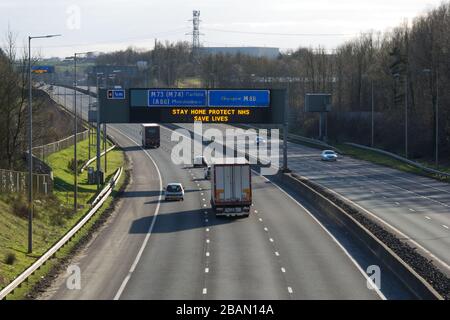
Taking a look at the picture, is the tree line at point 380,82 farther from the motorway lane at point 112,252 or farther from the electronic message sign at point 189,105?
the motorway lane at point 112,252

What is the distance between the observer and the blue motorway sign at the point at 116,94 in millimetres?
72375

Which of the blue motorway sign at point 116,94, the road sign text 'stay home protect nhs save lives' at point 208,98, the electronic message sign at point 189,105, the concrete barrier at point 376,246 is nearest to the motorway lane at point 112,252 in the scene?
the electronic message sign at point 189,105

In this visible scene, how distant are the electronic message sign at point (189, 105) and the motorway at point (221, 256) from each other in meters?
8.90

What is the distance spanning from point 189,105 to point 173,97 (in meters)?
1.42

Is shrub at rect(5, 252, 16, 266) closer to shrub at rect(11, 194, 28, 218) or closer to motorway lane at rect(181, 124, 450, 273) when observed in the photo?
shrub at rect(11, 194, 28, 218)

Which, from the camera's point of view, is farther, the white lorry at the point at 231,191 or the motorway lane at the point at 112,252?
the white lorry at the point at 231,191

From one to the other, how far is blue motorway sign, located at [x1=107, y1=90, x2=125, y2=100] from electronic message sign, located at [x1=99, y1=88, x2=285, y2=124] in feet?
0.53

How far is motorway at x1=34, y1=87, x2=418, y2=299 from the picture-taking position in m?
32.7

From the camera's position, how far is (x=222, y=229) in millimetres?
50406

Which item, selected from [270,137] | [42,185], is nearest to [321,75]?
[270,137]
